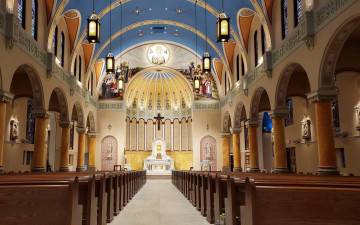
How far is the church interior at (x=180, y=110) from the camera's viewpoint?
13.6 feet

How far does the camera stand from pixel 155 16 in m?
22.8

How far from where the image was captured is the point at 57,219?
3184 mm

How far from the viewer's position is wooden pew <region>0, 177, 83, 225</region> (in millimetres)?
3016

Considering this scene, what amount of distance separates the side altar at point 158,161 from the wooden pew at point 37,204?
81.3 ft

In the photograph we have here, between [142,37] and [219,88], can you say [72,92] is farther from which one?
[219,88]

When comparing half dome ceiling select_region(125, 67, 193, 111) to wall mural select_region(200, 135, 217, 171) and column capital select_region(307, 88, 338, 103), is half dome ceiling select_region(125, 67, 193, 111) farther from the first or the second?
column capital select_region(307, 88, 338, 103)

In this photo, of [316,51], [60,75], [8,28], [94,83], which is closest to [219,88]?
[94,83]

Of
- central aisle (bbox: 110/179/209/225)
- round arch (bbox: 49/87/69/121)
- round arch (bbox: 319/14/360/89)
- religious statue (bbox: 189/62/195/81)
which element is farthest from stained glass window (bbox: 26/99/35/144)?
round arch (bbox: 319/14/360/89)

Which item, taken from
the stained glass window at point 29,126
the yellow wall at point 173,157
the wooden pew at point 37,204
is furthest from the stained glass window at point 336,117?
the stained glass window at point 29,126

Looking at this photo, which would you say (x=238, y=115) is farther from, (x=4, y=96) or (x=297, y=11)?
(x=4, y=96)

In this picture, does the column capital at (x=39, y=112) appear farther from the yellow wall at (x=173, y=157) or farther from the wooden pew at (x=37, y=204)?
the yellow wall at (x=173, y=157)

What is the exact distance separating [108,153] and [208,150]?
8410 mm

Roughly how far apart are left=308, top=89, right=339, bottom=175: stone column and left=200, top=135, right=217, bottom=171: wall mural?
16748 millimetres

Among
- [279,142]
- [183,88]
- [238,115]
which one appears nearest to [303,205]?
[279,142]
